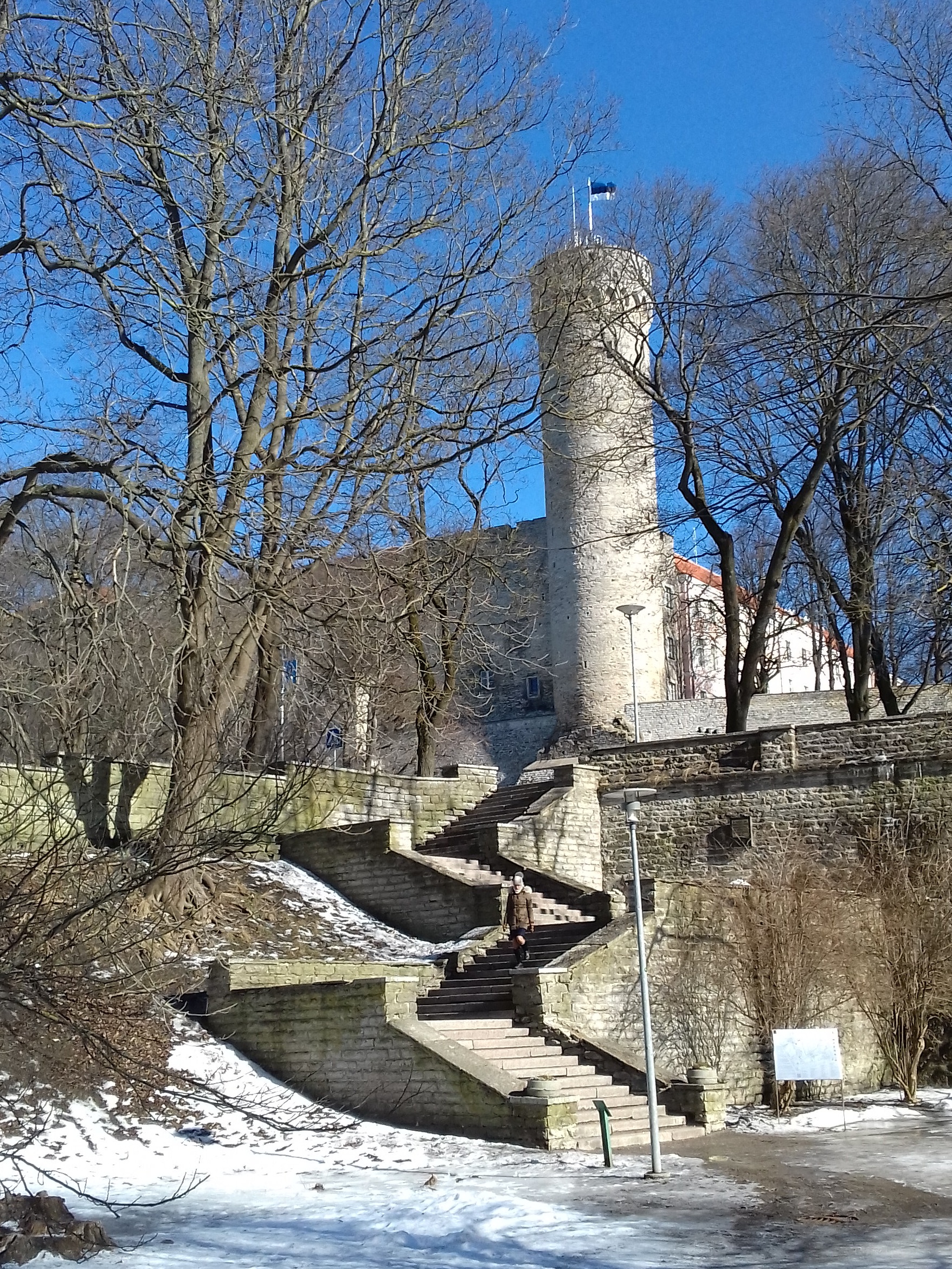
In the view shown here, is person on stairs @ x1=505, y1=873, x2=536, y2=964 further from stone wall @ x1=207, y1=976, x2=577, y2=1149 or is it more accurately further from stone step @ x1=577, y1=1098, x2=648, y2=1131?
stone step @ x1=577, y1=1098, x2=648, y2=1131

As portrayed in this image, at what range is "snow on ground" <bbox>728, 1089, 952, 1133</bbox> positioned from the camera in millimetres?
15711

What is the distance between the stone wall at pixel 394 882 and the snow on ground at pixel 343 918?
18cm

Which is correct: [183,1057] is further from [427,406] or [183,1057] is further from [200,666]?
[427,406]

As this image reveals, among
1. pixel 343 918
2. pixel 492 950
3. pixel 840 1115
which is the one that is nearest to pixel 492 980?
pixel 492 950

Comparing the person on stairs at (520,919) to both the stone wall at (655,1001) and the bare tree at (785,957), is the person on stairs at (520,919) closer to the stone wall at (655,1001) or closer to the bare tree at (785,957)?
the stone wall at (655,1001)

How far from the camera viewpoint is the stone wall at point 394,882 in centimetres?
1998

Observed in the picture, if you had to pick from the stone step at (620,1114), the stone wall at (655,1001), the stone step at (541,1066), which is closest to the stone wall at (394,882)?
the stone wall at (655,1001)

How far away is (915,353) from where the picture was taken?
50.2 feet

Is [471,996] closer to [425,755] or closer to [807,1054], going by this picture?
[807,1054]

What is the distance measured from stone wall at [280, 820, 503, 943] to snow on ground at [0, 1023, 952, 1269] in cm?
542

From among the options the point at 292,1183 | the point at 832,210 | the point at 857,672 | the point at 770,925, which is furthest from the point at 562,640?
the point at 292,1183

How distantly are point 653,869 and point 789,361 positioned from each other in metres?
17.9

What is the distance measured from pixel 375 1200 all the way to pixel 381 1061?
13.2 ft

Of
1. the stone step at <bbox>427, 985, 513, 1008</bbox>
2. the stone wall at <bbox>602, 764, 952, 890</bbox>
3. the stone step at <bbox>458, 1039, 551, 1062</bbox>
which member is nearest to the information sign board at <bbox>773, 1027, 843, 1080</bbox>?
the stone step at <bbox>458, 1039, 551, 1062</bbox>
